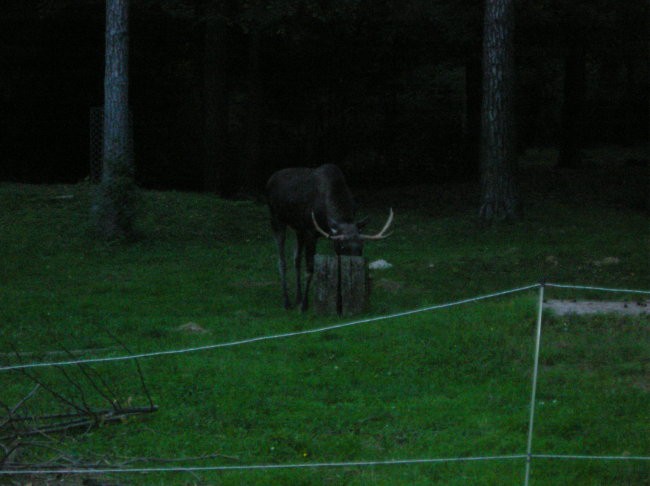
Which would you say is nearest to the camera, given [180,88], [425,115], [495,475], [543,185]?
[495,475]

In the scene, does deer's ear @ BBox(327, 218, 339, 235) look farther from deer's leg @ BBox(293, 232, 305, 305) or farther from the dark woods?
the dark woods

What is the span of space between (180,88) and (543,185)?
1225cm

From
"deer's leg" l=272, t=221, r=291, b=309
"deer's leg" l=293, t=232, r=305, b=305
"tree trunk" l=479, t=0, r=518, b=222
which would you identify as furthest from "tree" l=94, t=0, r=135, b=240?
"tree trunk" l=479, t=0, r=518, b=222

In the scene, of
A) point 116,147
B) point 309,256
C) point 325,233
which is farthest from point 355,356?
point 116,147

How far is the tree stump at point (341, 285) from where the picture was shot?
517 inches

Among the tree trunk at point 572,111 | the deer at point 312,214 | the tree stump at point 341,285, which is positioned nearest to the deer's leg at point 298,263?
the deer at point 312,214

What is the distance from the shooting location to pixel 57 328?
41.6ft

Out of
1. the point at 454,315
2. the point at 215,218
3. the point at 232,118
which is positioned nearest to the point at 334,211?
the point at 454,315

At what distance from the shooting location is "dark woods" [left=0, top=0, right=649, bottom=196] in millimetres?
27062

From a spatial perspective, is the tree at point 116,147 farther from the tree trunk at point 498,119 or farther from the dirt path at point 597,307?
the dirt path at point 597,307

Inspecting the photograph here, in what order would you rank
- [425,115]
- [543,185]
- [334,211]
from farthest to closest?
1. [425,115]
2. [543,185]
3. [334,211]

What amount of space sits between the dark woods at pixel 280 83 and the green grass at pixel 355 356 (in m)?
8.12

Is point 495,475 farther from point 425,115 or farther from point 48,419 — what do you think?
point 425,115

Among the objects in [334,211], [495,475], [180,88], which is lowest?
[495,475]
